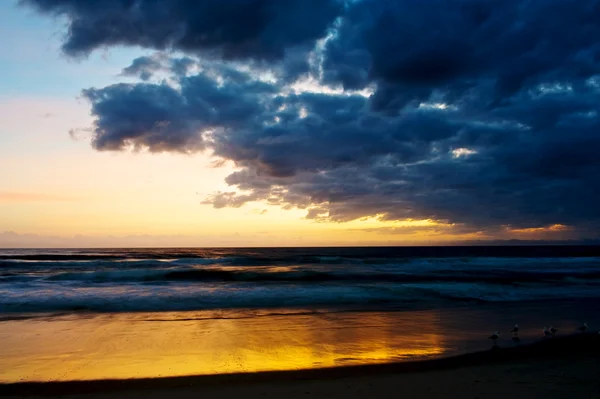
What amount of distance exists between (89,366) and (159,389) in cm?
217

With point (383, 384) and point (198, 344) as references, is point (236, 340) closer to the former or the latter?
point (198, 344)

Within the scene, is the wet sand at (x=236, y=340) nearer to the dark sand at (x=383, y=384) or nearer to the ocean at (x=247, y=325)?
the ocean at (x=247, y=325)

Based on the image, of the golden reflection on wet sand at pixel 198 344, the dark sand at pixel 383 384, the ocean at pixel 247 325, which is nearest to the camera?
the dark sand at pixel 383 384

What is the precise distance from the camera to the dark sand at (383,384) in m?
6.25

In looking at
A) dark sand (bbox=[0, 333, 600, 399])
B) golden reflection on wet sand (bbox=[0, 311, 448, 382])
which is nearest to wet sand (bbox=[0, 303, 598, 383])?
golden reflection on wet sand (bbox=[0, 311, 448, 382])

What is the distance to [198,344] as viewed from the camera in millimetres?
9695

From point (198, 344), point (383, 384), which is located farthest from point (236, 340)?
point (383, 384)

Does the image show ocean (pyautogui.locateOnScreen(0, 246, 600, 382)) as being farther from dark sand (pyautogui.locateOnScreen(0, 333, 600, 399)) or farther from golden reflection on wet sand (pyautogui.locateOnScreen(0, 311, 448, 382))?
dark sand (pyautogui.locateOnScreen(0, 333, 600, 399))

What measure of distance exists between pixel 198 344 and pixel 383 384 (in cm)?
465

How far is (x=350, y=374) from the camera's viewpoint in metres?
7.27

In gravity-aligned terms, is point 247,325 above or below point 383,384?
below

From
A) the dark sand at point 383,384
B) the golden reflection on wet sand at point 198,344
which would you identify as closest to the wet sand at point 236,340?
the golden reflection on wet sand at point 198,344

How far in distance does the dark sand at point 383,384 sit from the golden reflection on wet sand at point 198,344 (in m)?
0.49

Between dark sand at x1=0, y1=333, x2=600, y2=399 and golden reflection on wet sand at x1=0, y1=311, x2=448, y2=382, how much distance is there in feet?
1.60
